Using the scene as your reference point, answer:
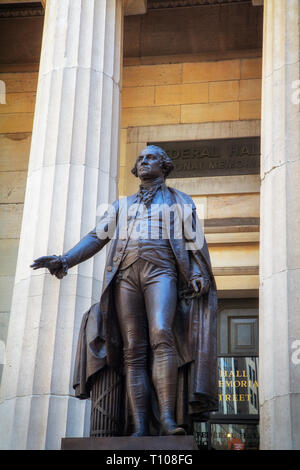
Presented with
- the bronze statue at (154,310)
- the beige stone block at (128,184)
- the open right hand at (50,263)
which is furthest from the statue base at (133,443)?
the beige stone block at (128,184)

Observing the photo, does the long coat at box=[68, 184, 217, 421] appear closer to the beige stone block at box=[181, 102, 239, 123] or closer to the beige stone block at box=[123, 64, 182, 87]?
the beige stone block at box=[181, 102, 239, 123]

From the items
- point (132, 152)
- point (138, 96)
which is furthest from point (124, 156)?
point (138, 96)

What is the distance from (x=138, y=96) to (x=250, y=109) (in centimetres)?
244

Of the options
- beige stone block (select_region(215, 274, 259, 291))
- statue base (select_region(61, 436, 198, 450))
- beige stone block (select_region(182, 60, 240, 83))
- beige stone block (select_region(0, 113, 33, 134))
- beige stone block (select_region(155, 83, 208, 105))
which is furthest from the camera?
beige stone block (select_region(0, 113, 33, 134))

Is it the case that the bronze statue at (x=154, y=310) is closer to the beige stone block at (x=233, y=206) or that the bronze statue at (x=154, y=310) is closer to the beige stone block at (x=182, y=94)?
the beige stone block at (x=233, y=206)

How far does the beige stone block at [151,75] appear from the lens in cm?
1747

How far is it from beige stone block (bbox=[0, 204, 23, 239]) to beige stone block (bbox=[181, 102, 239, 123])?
3.96 meters

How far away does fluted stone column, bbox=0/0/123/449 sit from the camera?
11.0m

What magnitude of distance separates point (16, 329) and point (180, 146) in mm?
6582

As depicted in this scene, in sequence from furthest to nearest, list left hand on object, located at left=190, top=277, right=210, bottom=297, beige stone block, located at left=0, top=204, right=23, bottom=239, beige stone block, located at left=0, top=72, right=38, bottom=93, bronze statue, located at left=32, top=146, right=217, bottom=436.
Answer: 1. beige stone block, located at left=0, top=72, right=38, bottom=93
2. beige stone block, located at left=0, top=204, right=23, bottom=239
3. left hand on object, located at left=190, top=277, right=210, bottom=297
4. bronze statue, located at left=32, top=146, right=217, bottom=436

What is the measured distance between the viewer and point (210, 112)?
16969mm

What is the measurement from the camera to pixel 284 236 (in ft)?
36.6

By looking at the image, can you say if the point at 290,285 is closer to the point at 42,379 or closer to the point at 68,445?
the point at 42,379

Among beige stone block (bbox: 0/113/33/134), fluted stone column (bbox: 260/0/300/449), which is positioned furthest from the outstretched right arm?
beige stone block (bbox: 0/113/33/134)
